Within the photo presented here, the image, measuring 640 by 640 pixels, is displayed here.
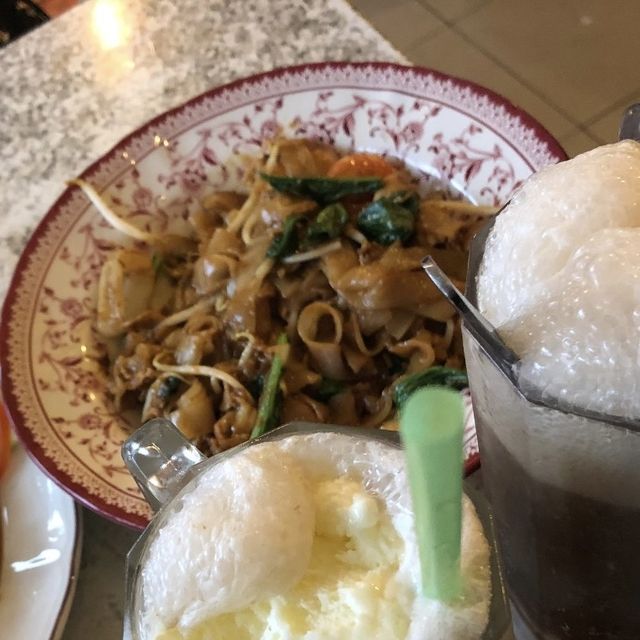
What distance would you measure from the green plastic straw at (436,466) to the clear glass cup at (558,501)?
59 mm

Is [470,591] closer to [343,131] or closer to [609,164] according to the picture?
[609,164]

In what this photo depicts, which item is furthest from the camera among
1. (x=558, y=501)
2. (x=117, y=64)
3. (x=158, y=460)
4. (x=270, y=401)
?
(x=117, y=64)

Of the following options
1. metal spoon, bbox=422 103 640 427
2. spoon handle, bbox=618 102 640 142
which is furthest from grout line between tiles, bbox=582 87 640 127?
metal spoon, bbox=422 103 640 427

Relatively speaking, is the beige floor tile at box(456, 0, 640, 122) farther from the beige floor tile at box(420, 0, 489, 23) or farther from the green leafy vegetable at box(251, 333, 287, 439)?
the green leafy vegetable at box(251, 333, 287, 439)

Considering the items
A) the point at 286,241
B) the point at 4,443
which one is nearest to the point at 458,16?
the point at 286,241

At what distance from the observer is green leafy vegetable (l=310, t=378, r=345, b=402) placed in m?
0.90

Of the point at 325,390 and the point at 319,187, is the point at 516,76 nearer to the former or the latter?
the point at 319,187

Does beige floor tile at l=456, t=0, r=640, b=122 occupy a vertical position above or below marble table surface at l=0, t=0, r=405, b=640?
below

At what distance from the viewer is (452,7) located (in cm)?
138

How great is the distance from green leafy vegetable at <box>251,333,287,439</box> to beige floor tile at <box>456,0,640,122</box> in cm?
59

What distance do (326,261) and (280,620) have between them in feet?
1.87

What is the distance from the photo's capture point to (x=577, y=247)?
1.16ft

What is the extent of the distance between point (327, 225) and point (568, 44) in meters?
0.58

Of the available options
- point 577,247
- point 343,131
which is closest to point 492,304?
point 577,247
